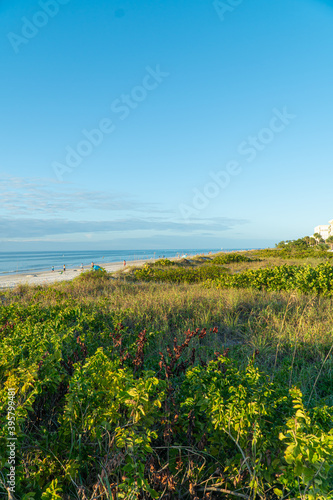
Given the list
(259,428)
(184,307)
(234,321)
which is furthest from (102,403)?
(184,307)

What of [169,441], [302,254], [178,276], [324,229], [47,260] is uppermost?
[324,229]

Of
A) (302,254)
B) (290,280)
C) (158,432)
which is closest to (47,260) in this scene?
(302,254)

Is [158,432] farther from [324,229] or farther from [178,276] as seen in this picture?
[324,229]

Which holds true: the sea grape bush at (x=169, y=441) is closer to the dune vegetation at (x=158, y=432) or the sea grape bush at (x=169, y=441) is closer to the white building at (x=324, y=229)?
the dune vegetation at (x=158, y=432)

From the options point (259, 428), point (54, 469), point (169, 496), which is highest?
point (259, 428)

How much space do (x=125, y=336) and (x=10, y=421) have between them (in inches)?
86.7

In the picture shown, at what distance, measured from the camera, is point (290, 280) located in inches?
324

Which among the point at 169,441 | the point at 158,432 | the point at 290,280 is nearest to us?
the point at 169,441

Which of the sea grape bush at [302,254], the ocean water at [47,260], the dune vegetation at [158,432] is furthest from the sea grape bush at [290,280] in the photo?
the ocean water at [47,260]

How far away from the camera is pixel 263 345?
4215mm

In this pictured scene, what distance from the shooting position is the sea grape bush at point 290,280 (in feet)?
24.7

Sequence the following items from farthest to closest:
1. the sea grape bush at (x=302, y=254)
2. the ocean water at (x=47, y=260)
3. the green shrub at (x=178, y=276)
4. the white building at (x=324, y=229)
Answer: the white building at (x=324, y=229)
the ocean water at (x=47, y=260)
the sea grape bush at (x=302, y=254)
the green shrub at (x=178, y=276)

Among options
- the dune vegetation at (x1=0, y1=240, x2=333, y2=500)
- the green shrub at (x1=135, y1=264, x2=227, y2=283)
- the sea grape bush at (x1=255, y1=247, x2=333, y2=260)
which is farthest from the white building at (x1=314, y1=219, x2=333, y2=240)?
the dune vegetation at (x1=0, y1=240, x2=333, y2=500)

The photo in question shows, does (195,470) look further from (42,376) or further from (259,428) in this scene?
(42,376)
